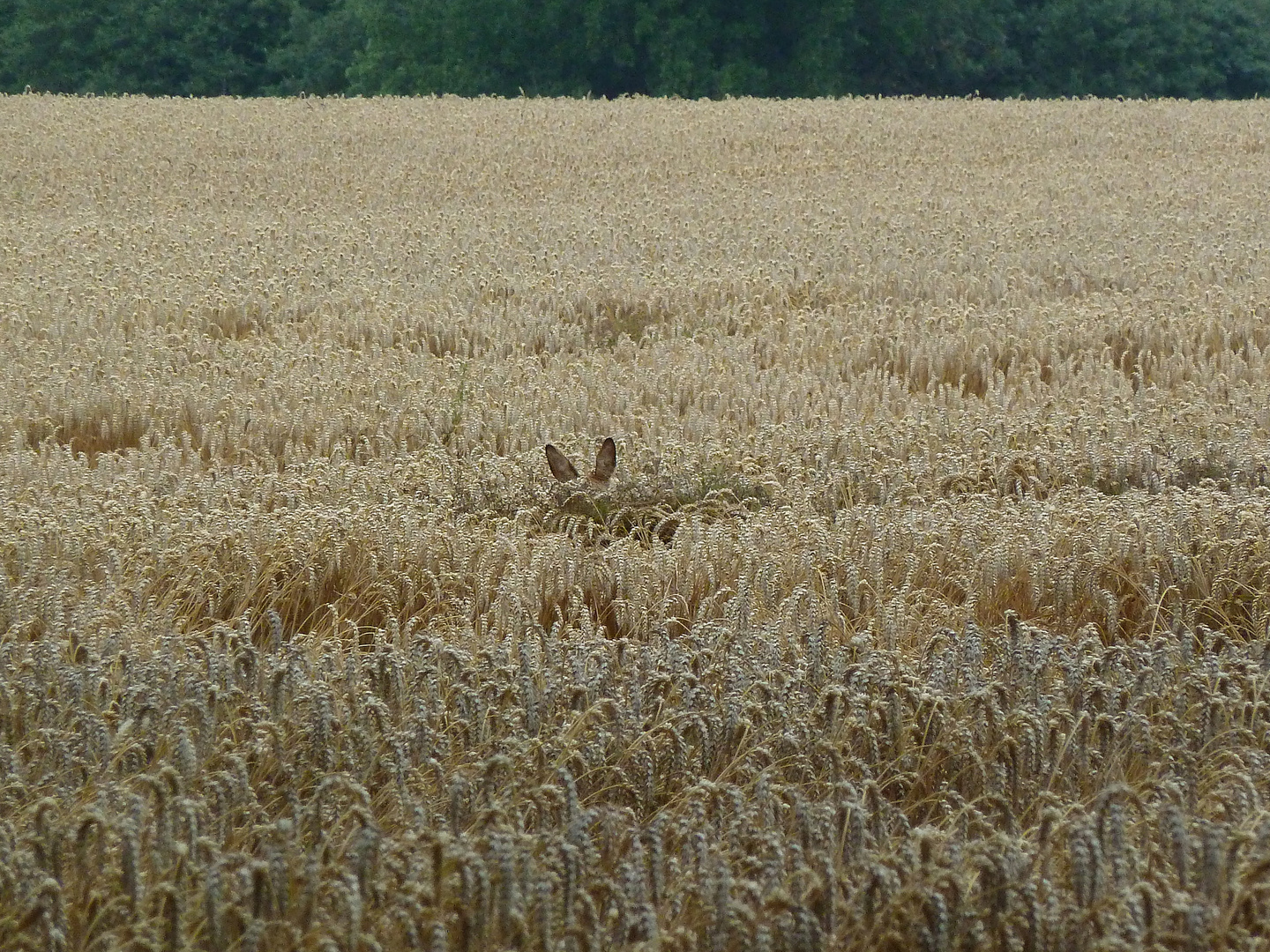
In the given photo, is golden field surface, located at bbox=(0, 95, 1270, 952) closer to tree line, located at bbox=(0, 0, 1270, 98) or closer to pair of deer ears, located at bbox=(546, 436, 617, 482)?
pair of deer ears, located at bbox=(546, 436, 617, 482)

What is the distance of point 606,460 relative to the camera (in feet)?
14.5

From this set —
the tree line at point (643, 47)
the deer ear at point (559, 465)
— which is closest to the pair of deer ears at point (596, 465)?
the deer ear at point (559, 465)

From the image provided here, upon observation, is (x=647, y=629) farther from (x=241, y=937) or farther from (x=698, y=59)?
(x=698, y=59)

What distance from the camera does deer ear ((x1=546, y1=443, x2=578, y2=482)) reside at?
4383 millimetres

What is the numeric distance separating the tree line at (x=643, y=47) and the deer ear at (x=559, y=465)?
30.4m

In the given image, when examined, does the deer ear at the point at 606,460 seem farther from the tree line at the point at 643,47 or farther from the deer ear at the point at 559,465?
the tree line at the point at 643,47

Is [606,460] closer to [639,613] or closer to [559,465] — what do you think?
[559,465]

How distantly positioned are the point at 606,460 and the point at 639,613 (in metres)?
1.01

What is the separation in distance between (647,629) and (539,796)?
1104 millimetres

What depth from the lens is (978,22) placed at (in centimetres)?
3797

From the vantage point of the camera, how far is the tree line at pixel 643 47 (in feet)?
115

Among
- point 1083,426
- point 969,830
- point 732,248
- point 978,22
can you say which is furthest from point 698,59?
point 969,830

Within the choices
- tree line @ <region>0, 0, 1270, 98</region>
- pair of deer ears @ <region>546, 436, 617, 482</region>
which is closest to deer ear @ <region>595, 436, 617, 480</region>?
pair of deer ears @ <region>546, 436, 617, 482</region>

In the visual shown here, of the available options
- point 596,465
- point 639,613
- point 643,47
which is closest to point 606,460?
point 596,465
